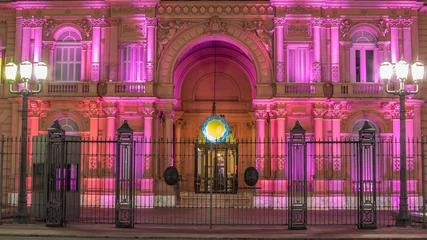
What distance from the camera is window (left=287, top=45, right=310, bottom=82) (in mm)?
32531

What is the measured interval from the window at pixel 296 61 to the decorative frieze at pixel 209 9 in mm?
2470

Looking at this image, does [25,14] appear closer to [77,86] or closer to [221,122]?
[77,86]

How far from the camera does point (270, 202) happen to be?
3122cm

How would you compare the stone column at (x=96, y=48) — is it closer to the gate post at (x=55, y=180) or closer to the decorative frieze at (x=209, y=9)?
the decorative frieze at (x=209, y=9)

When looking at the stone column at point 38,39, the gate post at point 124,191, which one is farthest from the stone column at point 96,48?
the gate post at point 124,191

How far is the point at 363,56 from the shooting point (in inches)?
1307

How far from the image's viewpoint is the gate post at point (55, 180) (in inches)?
815

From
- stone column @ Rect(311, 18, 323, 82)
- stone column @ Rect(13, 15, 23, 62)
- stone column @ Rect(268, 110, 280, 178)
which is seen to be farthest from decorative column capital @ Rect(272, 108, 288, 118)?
stone column @ Rect(13, 15, 23, 62)

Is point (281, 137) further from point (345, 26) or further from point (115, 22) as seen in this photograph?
point (115, 22)

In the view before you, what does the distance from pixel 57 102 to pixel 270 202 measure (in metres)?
12.3

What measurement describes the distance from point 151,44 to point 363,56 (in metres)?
11.3

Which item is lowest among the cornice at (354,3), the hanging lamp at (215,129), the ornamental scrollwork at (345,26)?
the hanging lamp at (215,129)

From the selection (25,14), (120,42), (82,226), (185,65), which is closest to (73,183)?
(82,226)

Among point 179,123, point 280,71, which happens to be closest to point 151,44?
point 280,71
